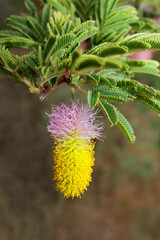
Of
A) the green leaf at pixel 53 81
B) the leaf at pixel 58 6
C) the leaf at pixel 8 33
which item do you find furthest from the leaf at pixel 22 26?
the green leaf at pixel 53 81

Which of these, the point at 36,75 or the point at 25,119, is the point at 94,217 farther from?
the point at 36,75

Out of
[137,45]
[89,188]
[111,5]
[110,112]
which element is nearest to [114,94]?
[110,112]

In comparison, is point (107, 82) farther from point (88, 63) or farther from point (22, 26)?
point (22, 26)

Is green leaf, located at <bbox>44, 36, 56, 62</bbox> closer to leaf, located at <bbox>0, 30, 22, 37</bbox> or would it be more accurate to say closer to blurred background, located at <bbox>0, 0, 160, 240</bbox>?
leaf, located at <bbox>0, 30, 22, 37</bbox>

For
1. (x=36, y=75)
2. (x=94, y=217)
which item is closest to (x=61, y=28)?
(x=36, y=75)

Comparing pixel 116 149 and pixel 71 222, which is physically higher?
pixel 116 149

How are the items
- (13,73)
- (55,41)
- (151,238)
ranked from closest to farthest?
1. (55,41)
2. (13,73)
3. (151,238)
